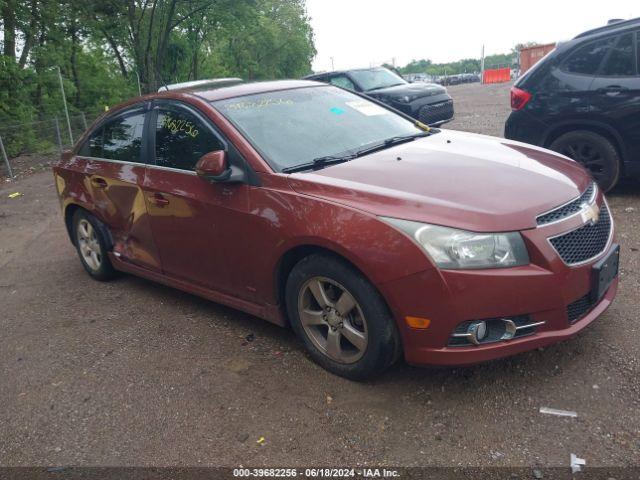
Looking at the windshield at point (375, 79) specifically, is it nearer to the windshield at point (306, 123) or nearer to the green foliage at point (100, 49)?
the green foliage at point (100, 49)

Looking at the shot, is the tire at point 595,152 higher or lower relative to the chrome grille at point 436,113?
lower

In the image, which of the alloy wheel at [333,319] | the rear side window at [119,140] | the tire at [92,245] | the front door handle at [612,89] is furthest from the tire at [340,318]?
the front door handle at [612,89]

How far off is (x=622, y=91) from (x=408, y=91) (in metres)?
6.68

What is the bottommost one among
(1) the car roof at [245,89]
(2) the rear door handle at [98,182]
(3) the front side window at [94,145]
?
(2) the rear door handle at [98,182]

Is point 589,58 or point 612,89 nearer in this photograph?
point 612,89

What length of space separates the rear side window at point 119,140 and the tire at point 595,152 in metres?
4.18

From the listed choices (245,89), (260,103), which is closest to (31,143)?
(245,89)

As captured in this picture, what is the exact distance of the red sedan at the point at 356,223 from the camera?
2775 millimetres

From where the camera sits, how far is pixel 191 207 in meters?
3.87

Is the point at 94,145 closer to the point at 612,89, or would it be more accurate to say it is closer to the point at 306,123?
the point at 306,123

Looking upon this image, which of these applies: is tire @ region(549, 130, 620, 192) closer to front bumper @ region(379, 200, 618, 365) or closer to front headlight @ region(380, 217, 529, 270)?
front bumper @ region(379, 200, 618, 365)

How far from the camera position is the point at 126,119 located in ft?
15.5

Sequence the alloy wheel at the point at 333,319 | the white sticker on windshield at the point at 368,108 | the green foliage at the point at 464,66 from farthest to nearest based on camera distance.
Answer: the green foliage at the point at 464,66 < the white sticker on windshield at the point at 368,108 < the alloy wheel at the point at 333,319

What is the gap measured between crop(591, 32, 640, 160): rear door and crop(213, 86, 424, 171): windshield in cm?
245
